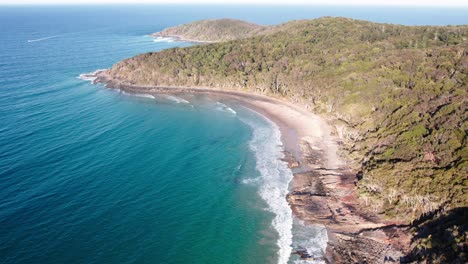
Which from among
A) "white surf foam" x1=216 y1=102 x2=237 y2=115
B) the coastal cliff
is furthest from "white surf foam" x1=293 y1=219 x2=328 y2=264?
"white surf foam" x1=216 y1=102 x2=237 y2=115

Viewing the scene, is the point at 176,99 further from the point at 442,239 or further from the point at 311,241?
the point at 442,239

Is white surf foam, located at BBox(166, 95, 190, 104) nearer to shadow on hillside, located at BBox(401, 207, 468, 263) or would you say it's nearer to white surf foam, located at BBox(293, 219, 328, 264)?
white surf foam, located at BBox(293, 219, 328, 264)

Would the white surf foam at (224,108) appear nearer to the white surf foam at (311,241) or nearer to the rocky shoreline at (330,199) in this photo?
the rocky shoreline at (330,199)

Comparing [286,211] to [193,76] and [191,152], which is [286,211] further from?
[193,76]

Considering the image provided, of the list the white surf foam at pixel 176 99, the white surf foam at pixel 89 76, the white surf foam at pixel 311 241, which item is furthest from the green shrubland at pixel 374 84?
the white surf foam at pixel 176 99

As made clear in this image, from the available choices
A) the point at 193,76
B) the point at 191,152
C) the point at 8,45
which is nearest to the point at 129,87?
the point at 193,76

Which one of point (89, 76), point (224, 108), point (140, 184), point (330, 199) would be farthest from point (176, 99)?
point (330, 199)
